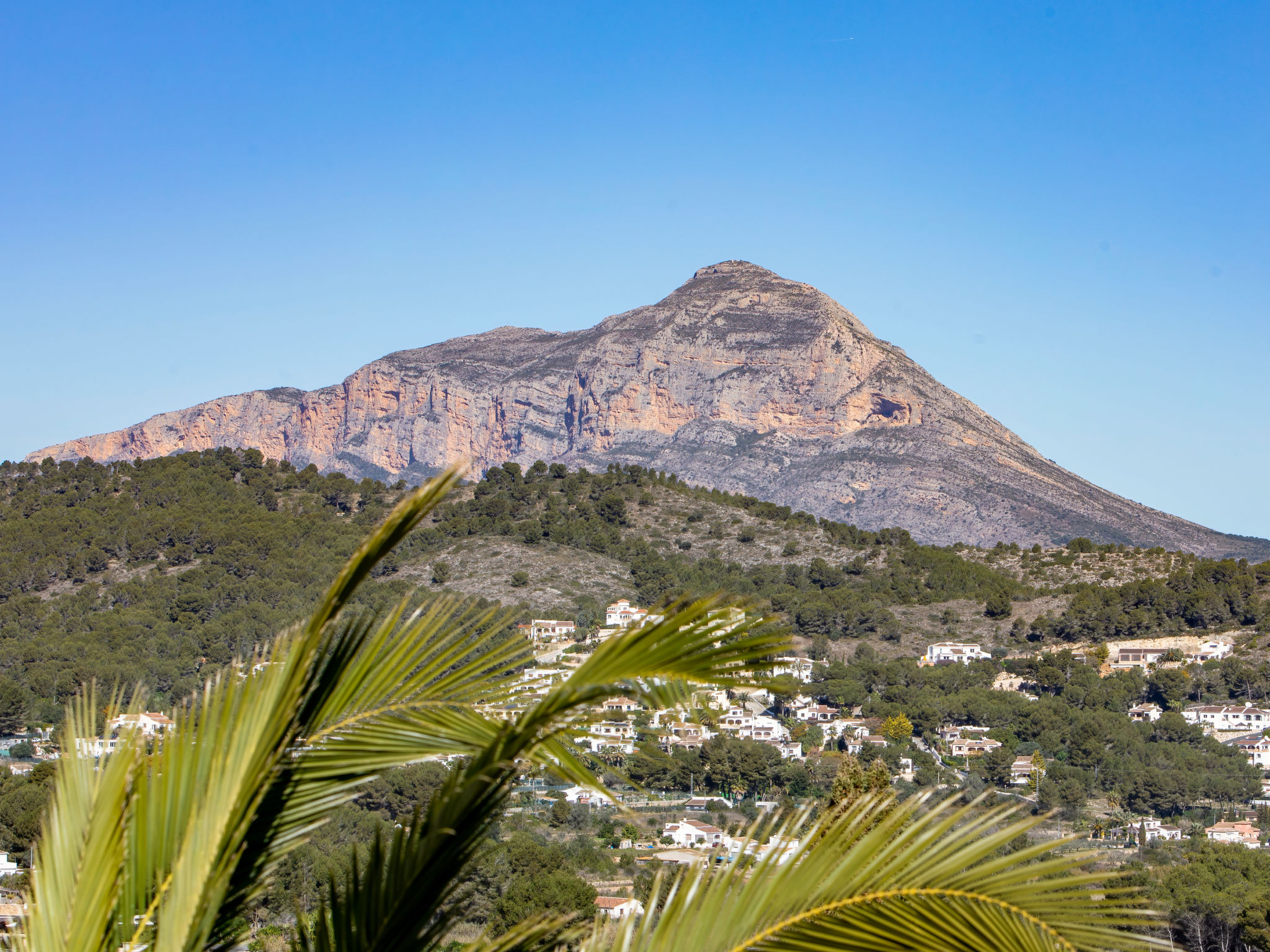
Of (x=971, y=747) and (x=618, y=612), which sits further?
(x=618, y=612)

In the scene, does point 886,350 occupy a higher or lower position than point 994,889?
higher

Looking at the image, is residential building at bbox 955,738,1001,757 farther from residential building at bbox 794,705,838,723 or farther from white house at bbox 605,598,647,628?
white house at bbox 605,598,647,628

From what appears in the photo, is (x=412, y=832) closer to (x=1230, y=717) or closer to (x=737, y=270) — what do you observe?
(x=1230, y=717)

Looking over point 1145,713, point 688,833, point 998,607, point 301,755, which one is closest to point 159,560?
point 688,833

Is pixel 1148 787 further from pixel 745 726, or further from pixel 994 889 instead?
pixel 994 889

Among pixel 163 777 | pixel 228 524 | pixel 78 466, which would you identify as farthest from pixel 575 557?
pixel 163 777

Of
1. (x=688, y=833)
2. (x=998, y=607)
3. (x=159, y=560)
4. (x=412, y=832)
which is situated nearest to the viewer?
(x=412, y=832)

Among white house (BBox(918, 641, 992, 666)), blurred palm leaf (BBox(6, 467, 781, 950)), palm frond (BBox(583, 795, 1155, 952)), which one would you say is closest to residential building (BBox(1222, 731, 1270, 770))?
white house (BBox(918, 641, 992, 666))
